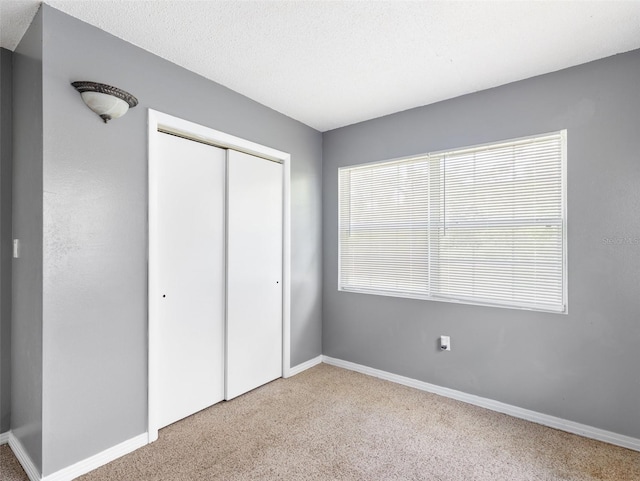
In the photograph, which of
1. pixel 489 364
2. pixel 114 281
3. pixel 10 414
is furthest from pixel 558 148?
pixel 10 414

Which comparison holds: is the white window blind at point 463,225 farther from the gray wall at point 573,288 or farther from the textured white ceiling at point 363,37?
the textured white ceiling at point 363,37

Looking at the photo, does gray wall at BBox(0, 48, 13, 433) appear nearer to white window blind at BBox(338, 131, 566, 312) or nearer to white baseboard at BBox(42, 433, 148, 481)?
white baseboard at BBox(42, 433, 148, 481)

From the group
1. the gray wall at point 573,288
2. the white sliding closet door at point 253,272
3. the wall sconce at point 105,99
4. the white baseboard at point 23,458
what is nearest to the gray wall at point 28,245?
the white baseboard at point 23,458

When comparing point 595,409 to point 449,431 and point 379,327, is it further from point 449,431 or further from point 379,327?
point 379,327

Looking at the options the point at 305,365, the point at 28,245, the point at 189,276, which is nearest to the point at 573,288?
the point at 305,365

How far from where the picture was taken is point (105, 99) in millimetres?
1912

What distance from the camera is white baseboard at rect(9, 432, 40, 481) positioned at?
1.85m

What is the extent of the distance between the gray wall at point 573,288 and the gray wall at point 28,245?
2.69 meters

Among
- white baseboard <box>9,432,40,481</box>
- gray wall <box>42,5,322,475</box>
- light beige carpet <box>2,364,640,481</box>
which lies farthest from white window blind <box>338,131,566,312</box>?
white baseboard <box>9,432,40,481</box>

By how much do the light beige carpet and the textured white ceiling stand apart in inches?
101

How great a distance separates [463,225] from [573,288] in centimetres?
88

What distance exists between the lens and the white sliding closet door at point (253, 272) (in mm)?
2869

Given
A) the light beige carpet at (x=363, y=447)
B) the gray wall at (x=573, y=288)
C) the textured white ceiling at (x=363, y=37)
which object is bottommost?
the light beige carpet at (x=363, y=447)

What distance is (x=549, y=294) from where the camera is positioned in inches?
98.3
